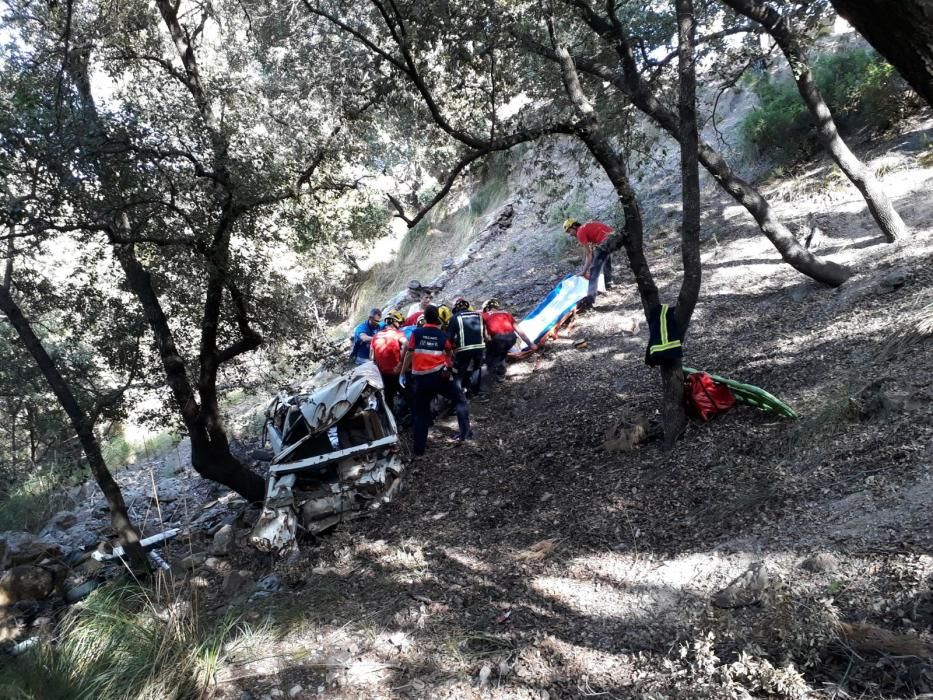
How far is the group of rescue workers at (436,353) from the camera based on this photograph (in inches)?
311

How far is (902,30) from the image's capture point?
6.61 feet

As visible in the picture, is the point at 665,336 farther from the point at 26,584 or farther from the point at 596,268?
the point at 26,584

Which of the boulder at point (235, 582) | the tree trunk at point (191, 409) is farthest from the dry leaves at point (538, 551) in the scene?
the tree trunk at point (191, 409)

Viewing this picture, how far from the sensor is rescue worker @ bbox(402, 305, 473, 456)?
7871 mm

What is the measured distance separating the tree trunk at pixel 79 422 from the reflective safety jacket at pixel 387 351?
3.48m

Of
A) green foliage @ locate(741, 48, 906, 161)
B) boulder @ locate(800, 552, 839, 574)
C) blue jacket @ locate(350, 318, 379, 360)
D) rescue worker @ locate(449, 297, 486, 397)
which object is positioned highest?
green foliage @ locate(741, 48, 906, 161)

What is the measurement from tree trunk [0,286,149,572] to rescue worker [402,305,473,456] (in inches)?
131

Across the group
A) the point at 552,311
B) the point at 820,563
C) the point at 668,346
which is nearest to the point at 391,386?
the point at 552,311

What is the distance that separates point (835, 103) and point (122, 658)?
1330cm

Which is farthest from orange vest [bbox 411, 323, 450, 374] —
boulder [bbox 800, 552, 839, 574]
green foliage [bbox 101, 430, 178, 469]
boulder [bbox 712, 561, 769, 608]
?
green foliage [bbox 101, 430, 178, 469]

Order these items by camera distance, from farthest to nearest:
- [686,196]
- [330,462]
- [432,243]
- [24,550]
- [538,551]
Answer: [432,243] → [24,550] → [330,462] → [686,196] → [538,551]

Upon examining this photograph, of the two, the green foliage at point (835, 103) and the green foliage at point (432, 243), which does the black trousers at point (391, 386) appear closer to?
the green foliage at point (835, 103)

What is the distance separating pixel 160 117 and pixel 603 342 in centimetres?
661

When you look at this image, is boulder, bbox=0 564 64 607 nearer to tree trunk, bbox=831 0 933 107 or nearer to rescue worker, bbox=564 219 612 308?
rescue worker, bbox=564 219 612 308
